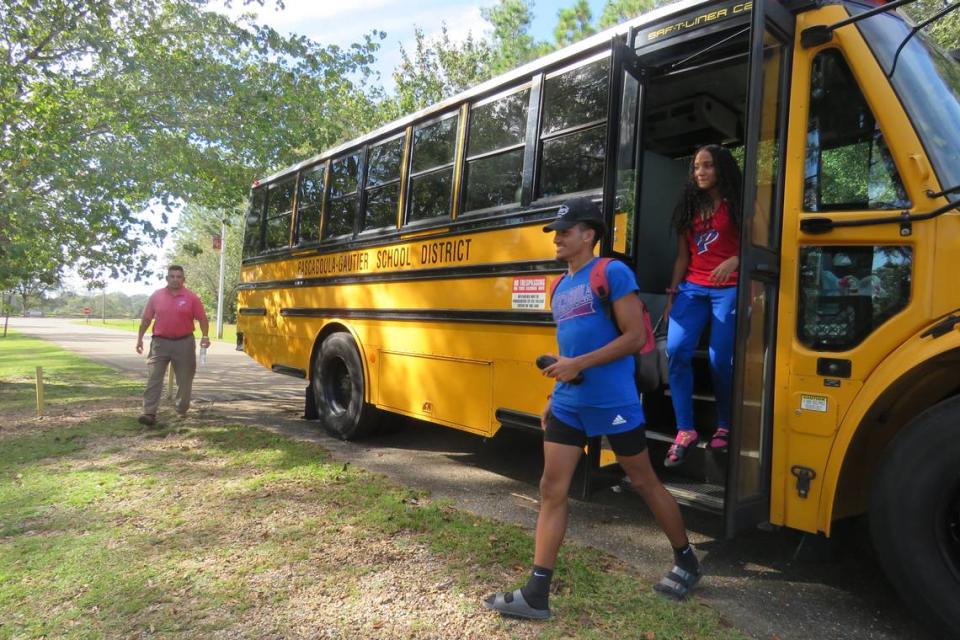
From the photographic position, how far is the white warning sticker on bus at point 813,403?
2.66m

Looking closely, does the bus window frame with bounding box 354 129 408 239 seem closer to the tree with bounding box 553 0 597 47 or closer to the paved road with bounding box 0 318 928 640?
the paved road with bounding box 0 318 928 640

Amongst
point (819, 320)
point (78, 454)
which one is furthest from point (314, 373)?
point (819, 320)

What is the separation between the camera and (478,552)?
3.25 meters

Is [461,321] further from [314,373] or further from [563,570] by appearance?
[314,373]

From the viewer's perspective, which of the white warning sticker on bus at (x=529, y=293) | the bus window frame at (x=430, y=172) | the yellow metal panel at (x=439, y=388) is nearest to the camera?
the white warning sticker on bus at (x=529, y=293)

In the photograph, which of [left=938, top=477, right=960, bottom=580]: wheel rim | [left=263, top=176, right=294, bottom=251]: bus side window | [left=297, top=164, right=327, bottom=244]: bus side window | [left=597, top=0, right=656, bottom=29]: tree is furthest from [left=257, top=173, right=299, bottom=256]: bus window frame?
[left=597, top=0, right=656, bottom=29]: tree

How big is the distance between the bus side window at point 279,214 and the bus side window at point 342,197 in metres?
1.00

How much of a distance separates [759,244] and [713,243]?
530 millimetres

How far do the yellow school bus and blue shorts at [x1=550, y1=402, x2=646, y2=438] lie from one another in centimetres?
53

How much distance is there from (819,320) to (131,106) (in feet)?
29.3

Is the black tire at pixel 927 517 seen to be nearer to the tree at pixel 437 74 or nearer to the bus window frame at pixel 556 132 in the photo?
the bus window frame at pixel 556 132

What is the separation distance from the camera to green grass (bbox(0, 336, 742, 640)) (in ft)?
8.41

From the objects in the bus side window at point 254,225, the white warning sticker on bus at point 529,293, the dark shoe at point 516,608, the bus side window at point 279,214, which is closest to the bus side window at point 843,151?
the white warning sticker on bus at point 529,293

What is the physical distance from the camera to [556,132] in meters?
3.83
